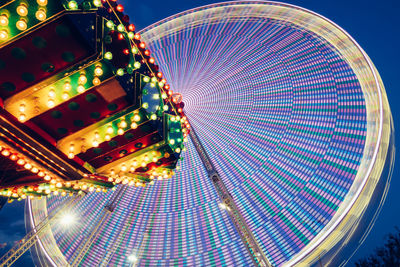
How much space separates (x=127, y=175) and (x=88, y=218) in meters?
26.3

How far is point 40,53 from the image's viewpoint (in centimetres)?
475

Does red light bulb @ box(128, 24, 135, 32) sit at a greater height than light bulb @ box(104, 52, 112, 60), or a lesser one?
greater

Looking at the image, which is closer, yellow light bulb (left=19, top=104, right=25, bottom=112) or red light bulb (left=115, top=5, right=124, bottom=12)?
yellow light bulb (left=19, top=104, right=25, bottom=112)

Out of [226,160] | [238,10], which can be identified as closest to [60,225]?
[226,160]

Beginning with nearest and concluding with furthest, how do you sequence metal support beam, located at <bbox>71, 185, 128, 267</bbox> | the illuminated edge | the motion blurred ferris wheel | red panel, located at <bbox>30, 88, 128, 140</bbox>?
red panel, located at <bbox>30, 88, 128, 140</bbox> < metal support beam, located at <bbox>71, 185, 128, 267</bbox> < the illuminated edge < the motion blurred ferris wheel

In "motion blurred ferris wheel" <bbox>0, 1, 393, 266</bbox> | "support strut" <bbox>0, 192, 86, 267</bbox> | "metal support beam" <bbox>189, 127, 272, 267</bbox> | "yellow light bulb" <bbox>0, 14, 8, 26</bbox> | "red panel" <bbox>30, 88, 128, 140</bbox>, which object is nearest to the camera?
"yellow light bulb" <bbox>0, 14, 8, 26</bbox>

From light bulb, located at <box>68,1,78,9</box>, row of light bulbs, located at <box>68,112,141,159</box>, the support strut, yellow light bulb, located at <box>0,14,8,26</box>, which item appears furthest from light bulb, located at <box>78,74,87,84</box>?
the support strut

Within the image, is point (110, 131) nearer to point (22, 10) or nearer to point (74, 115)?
point (74, 115)

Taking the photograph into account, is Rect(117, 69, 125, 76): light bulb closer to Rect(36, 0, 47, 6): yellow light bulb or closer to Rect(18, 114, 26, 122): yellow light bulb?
Rect(36, 0, 47, 6): yellow light bulb

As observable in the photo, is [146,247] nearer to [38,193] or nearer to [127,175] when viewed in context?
[38,193]

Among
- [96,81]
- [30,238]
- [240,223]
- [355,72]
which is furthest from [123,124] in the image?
[355,72]

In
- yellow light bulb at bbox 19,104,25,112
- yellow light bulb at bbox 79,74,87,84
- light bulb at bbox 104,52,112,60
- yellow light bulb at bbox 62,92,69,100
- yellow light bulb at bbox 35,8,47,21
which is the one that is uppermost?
yellow light bulb at bbox 35,8,47,21

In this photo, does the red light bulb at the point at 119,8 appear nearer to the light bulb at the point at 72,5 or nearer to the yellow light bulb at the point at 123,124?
the light bulb at the point at 72,5

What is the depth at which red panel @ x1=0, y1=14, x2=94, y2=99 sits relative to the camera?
4.48 metres
